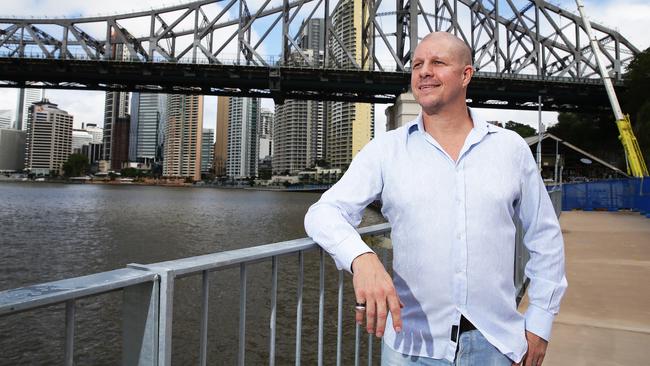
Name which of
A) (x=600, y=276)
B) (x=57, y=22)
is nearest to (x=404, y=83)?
(x=600, y=276)

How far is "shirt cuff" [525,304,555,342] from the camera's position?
1.55 metres

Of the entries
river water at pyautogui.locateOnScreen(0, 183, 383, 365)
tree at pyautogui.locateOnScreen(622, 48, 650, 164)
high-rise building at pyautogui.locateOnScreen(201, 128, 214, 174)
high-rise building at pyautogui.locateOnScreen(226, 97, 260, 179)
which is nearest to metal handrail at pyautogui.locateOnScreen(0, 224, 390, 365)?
river water at pyautogui.locateOnScreen(0, 183, 383, 365)

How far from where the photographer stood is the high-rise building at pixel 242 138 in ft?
541

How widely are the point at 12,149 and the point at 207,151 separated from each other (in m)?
73.8

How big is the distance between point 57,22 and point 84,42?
5.71m

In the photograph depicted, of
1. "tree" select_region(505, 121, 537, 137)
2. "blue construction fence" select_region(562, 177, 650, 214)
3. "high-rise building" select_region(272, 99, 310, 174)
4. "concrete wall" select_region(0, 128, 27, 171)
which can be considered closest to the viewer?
"blue construction fence" select_region(562, 177, 650, 214)

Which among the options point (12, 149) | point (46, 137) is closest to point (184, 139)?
point (46, 137)

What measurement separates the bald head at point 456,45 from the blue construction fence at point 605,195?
68.2ft

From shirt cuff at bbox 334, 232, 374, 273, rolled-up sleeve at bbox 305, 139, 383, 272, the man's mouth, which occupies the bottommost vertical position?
shirt cuff at bbox 334, 232, 374, 273

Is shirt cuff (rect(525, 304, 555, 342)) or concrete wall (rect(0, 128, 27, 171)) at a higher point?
concrete wall (rect(0, 128, 27, 171))

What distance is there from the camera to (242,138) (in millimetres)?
164625

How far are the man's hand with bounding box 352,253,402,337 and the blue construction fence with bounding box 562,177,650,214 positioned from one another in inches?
834

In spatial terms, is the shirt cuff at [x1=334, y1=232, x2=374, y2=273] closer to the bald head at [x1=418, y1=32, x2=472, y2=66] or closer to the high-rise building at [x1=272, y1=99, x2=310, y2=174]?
the bald head at [x1=418, y1=32, x2=472, y2=66]

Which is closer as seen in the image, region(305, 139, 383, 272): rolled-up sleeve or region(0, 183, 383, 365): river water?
region(305, 139, 383, 272): rolled-up sleeve
